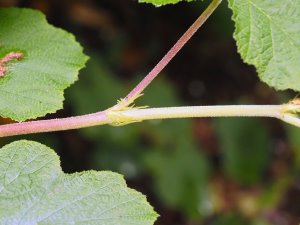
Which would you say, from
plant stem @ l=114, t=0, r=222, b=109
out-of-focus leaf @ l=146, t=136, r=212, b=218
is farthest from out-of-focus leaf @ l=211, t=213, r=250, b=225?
plant stem @ l=114, t=0, r=222, b=109

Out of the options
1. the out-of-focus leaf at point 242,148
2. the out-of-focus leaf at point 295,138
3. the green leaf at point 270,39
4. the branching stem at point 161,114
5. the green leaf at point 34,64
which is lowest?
the out-of-focus leaf at point 242,148

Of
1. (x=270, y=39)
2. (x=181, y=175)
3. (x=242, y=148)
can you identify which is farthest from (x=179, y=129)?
(x=270, y=39)

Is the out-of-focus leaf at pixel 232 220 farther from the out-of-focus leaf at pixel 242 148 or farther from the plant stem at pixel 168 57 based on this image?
the plant stem at pixel 168 57

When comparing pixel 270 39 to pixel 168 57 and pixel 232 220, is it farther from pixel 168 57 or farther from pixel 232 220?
pixel 232 220

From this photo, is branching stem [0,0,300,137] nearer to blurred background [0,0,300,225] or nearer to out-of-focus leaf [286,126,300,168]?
blurred background [0,0,300,225]

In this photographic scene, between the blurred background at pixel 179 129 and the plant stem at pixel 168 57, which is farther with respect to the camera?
the blurred background at pixel 179 129

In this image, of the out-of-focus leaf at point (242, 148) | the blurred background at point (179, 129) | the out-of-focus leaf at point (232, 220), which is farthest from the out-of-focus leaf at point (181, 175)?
the out-of-focus leaf at point (242, 148)
